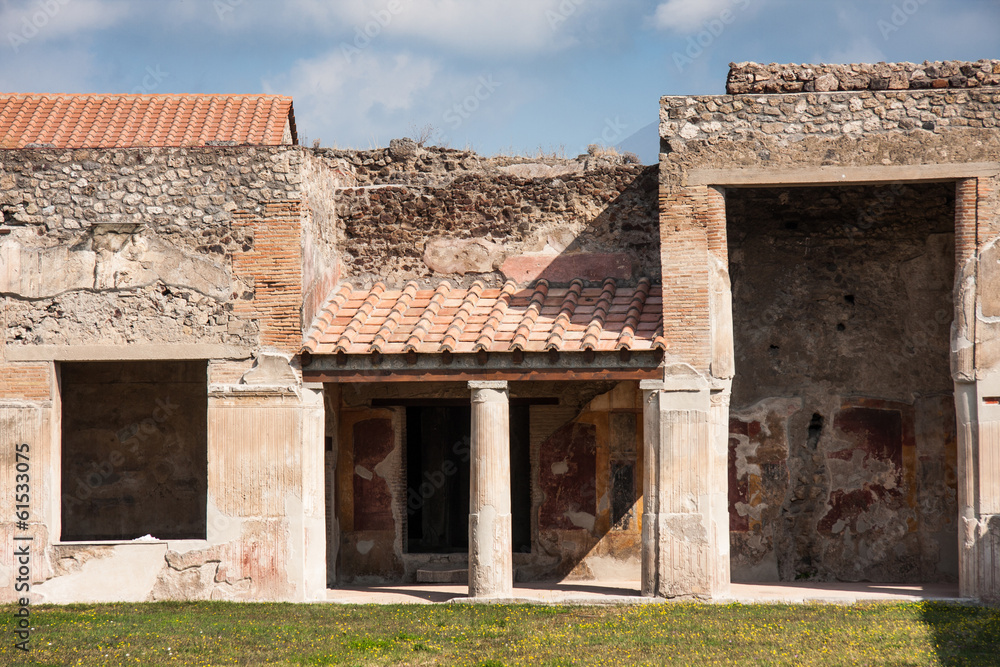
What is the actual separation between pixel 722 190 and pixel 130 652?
6.05m

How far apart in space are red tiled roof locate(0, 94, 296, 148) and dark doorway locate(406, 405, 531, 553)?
3.68 m

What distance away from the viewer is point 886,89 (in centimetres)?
1005

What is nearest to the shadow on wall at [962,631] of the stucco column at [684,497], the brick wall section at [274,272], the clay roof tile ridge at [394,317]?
the stucco column at [684,497]

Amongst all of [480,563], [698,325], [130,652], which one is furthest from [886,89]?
[130,652]

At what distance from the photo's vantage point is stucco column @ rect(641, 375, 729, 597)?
9.71 metres

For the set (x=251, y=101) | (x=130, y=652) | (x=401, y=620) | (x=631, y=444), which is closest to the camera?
(x=130, y=652)

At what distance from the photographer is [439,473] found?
13.6 metres

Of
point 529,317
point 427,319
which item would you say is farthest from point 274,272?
point 529,317

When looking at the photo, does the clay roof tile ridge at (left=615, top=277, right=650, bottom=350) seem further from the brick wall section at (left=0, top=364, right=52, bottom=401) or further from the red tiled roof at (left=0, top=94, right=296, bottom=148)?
the brick wall section at (left=0, top=364, right=52, bottom=401)

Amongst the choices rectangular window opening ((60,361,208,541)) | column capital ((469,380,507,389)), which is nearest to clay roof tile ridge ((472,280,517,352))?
column capital ((469,380,507,389))

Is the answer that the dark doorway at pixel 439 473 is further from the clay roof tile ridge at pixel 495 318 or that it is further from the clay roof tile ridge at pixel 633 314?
the clay roof tile ridge at pixel 633 314

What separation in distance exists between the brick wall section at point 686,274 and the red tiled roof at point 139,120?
5.10 metres

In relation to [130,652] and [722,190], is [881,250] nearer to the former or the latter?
[722,190]

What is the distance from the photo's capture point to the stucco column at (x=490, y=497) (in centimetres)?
990
